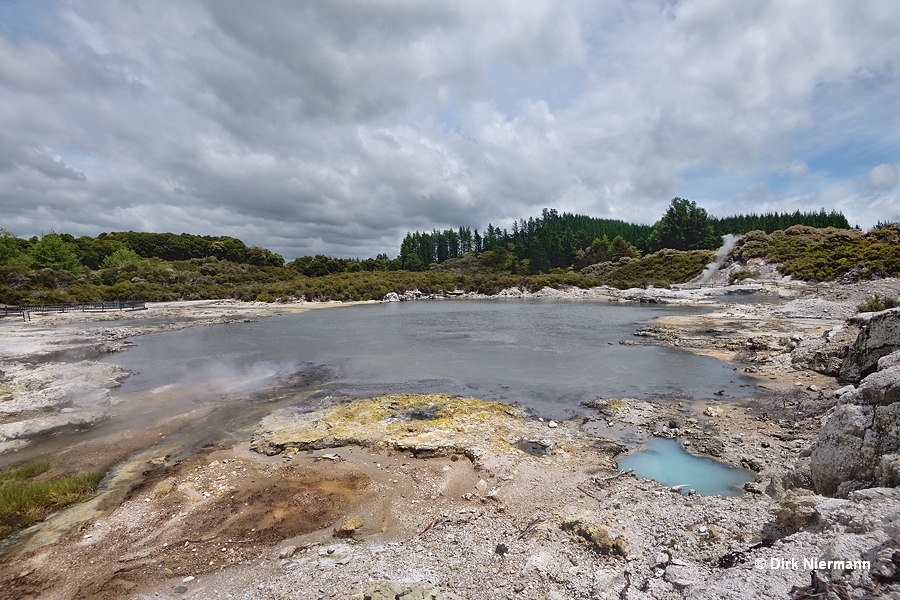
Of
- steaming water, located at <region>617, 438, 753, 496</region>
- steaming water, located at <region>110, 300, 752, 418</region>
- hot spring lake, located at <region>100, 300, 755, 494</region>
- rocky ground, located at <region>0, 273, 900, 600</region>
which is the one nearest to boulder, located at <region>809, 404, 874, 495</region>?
rocky ground, located at <region>0, 273, 900, 600</region>

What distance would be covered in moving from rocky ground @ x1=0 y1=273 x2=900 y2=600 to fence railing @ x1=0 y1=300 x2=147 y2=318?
44001 mm

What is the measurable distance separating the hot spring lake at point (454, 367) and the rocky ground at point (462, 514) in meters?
1.36

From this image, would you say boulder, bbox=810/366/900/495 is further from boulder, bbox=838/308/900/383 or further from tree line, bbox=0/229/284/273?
tree line, bbox=0/229/284/273

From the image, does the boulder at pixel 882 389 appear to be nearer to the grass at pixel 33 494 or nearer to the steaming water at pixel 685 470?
the steaming water at pixel 685 470

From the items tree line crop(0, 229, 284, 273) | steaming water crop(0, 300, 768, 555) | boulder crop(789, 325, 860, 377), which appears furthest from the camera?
tree line crop(0, 229, 284, 273)

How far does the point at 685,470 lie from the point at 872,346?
9.91m

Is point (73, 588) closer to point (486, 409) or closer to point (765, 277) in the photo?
point (486, 409)

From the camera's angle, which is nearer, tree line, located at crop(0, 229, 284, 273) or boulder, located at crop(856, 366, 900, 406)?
boulder, located at crop(856, 366, 900, 406)

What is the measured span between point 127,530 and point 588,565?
7367mm

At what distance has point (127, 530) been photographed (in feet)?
22.5

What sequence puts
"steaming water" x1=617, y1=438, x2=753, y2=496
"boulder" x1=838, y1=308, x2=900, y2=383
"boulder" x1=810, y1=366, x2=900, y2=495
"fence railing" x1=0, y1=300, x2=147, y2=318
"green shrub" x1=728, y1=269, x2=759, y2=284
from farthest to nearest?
1. "green shrub" x1=728, y1=269, x2=759, y2=284
2. "fence railing" x1=0, y1=300, x2=147, y2=318
3. "boulder" x1=838, y1=308, x2=900, y2=383
4. "steaming water" x1=617, y1=438, x2=753, y2=496
5. "boulder" x1=810, y1=366, x2=900, y2=495

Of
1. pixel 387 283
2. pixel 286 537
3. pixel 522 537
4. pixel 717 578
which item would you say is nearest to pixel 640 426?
pixel 522 537

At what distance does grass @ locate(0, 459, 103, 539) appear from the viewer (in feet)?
24.0

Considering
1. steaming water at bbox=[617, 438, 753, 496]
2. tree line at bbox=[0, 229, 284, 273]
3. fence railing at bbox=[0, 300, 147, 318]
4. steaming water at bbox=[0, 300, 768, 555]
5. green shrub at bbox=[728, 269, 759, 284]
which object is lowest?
steaming water at bbox=[617, 438, 753, 496]
